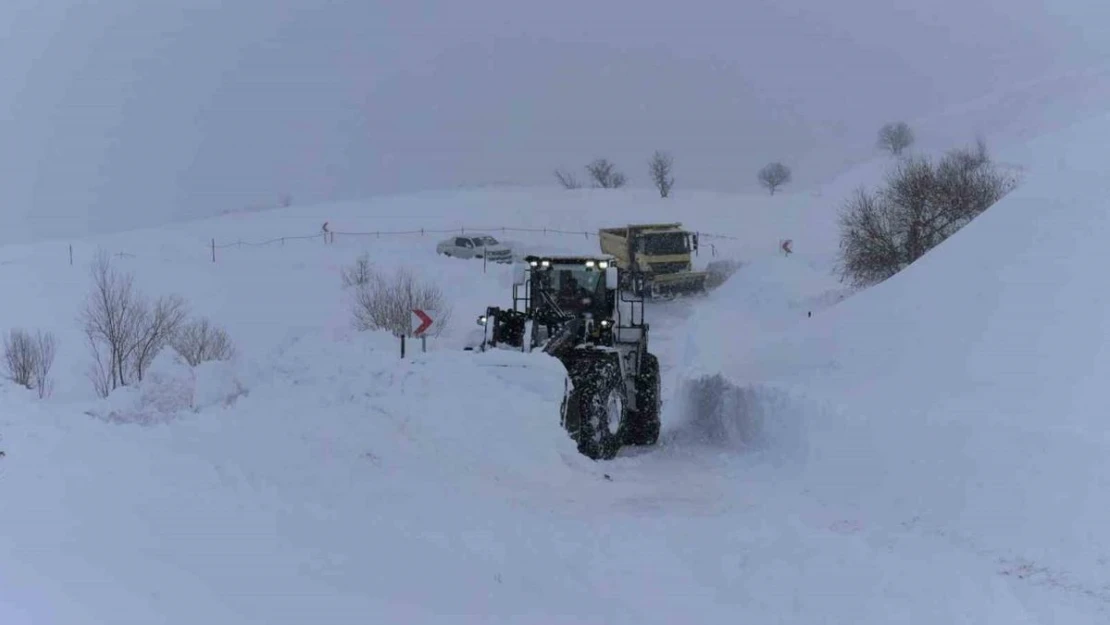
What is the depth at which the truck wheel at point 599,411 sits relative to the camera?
14.8m

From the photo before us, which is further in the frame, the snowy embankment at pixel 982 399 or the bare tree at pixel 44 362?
the bare tree at pixel 44 362

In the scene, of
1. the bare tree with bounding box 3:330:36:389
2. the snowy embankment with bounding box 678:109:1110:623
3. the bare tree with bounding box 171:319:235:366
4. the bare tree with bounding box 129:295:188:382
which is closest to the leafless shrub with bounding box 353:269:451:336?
the bare tree with bounding box 171:319:235:366

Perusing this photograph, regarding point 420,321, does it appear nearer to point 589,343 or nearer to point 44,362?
point 589,343

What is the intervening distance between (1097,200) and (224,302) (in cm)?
3092

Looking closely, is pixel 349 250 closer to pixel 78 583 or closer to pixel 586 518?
pixel 586 518

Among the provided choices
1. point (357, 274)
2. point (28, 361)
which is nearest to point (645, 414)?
point (28, 361)

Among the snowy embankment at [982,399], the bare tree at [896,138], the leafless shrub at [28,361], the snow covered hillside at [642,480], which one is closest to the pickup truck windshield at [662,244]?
the snow covered hillside at [642,480]

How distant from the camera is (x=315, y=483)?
10.5 meters

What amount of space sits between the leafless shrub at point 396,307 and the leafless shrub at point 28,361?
8.14m

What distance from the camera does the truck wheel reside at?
48.5 ft

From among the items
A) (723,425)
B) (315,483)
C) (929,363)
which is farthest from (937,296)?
(315,483)

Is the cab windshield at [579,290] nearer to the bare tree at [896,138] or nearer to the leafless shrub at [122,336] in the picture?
the leafless shrub at [122,336]

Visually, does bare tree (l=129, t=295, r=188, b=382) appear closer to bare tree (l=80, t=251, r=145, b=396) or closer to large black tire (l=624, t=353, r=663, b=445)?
bare tree (l=80, t=251, r=145, b=396)

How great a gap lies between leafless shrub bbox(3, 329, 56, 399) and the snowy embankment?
53.6ft
